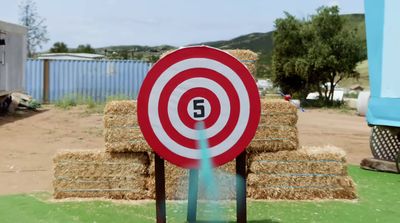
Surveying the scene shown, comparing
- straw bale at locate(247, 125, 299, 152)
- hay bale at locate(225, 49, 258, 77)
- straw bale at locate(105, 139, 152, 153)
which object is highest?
hay bale at locate(225, 49, 258, 77)

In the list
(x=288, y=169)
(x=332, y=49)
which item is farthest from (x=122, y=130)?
(x=332, y=49)

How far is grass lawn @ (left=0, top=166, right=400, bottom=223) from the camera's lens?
5.29 metres

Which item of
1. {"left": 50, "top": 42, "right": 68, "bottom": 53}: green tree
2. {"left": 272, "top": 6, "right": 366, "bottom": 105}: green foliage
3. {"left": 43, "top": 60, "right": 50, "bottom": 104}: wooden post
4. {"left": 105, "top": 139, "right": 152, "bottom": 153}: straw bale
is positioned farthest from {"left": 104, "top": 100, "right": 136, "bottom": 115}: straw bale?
{"left": 50, "top": 42, "right": 68, "bottom": 53}: green tree

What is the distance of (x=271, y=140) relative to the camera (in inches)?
251

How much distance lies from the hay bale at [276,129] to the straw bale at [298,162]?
8cm

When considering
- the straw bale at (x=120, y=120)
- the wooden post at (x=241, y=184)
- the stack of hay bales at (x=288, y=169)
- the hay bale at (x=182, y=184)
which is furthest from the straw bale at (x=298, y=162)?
the wooden post at (x=241, y=184)

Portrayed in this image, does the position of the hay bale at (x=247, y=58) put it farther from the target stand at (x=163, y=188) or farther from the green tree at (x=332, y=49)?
the green tree at (x=332, y=49)

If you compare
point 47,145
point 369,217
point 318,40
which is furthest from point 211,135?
point 318,40

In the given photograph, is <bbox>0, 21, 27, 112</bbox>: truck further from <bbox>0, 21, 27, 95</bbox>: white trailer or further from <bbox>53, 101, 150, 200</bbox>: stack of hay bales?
<bbox>53, 101, 150, 200</bbox>: stack of hay bales

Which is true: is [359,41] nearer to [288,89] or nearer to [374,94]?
[288,89]

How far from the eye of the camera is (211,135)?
3.97 m

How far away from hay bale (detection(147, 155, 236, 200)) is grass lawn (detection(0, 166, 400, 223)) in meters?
0.23

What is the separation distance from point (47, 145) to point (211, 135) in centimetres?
830

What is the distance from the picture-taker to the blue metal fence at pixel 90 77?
26375 millimetres
